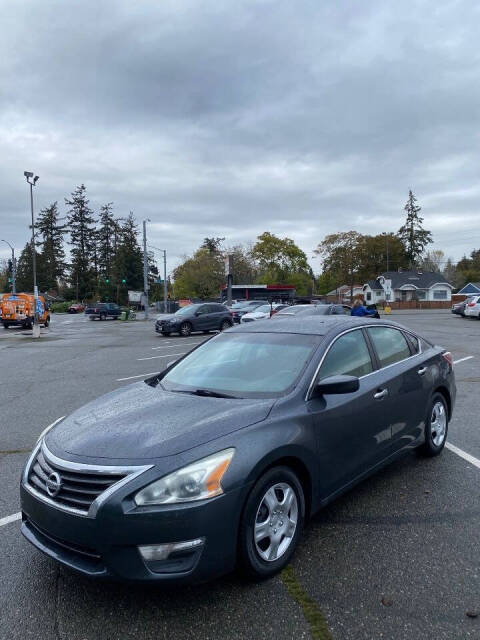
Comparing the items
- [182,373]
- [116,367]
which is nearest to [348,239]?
[116,367]

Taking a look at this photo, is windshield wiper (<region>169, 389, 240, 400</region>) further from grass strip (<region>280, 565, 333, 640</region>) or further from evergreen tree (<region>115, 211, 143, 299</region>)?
evergreen tree (<region>115, 211, 143, 299</region>)

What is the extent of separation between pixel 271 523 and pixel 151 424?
940mm

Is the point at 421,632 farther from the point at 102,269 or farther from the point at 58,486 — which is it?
the point at 102,269

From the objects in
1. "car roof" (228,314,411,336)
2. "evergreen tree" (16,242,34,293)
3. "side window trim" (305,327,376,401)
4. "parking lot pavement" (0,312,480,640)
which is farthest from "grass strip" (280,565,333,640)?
"evergreen tree" (16,242,34,293)

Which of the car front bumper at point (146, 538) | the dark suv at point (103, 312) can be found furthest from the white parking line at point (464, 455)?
the dark suv at point (103, 312)

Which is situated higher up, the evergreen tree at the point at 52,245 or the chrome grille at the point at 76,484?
the evergreen tree at the point at 52,245

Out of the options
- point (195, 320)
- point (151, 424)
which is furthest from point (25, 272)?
point (151, 424)

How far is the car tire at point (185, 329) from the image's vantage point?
75.0 ft

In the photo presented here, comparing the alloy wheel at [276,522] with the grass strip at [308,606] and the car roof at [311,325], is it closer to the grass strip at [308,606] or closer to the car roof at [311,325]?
the grass strip at [308,606]

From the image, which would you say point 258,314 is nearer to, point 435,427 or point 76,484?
point 435,427

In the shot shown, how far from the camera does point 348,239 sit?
91562 millimetres

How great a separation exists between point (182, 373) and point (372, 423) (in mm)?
1612

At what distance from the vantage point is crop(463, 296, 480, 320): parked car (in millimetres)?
32688

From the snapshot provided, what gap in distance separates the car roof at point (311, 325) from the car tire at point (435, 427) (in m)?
0.94
